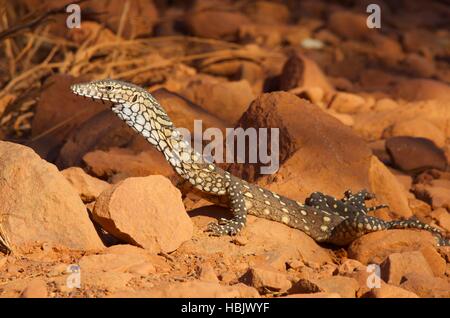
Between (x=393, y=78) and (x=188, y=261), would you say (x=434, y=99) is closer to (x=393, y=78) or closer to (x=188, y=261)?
(x=393, y=78)

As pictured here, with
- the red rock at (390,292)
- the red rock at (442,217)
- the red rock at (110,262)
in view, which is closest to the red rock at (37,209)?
the red rock at (110,262)

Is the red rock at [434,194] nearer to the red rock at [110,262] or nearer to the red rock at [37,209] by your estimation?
the red rock at [110,262]

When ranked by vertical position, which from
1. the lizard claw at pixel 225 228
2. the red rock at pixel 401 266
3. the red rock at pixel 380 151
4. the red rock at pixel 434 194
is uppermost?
the red rock at pixel 401 266

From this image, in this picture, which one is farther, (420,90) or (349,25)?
(349,25)

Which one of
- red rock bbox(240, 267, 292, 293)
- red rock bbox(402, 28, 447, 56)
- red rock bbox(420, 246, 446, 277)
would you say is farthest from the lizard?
red rock bbox(402, 28, 447, 56)

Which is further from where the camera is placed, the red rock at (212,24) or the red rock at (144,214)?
the red rock at (212,24)

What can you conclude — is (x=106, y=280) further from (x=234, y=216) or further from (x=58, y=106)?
(x=58, y=106)

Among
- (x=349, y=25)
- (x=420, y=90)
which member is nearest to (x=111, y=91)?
(x=420, y=90)
